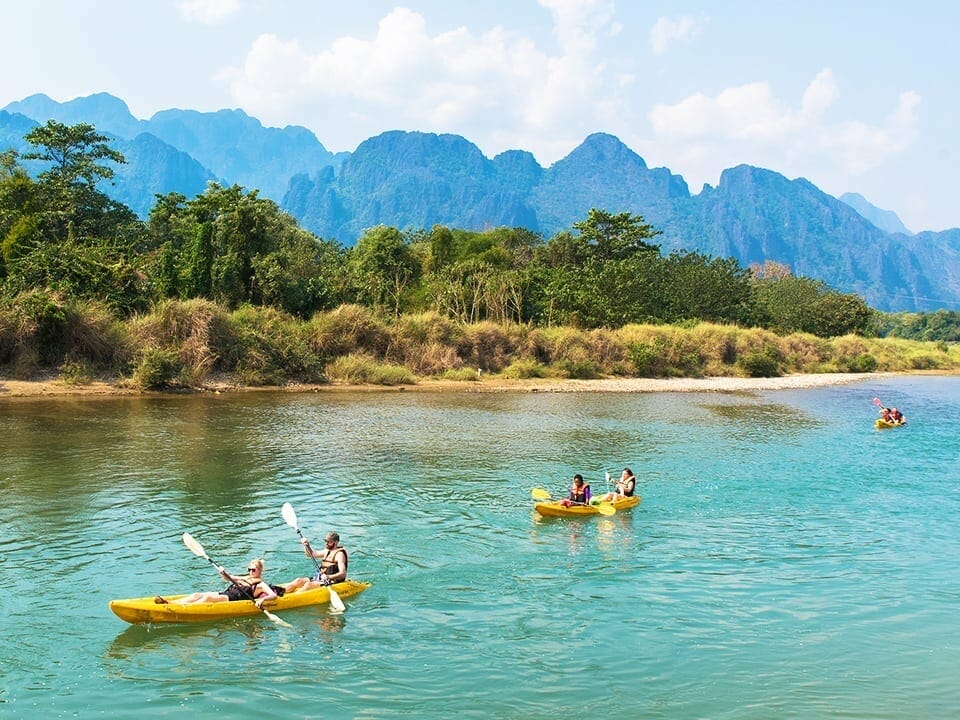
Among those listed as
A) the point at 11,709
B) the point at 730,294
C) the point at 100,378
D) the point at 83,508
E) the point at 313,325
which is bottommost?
the point at 11,709

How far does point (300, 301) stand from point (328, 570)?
35812mm


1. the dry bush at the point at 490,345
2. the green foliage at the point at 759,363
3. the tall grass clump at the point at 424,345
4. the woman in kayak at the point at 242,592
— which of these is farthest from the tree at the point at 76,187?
the green foliage at the point at 759,363

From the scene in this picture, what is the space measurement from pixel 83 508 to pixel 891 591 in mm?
18002

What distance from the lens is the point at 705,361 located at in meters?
59.4

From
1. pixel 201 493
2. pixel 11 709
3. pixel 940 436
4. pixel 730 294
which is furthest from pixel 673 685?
pixel 730 294

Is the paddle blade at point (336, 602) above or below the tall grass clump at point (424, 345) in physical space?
below

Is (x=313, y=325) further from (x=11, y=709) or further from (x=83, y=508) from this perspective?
(x=11, y=709)

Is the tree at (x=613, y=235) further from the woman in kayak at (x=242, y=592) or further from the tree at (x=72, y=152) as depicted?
the woman in kayak at (x=242, y=592)

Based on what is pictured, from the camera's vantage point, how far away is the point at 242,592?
13.9 meters

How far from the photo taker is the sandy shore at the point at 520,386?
3750 cm

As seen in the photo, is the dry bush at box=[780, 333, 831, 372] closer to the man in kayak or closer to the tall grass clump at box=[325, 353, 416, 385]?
the tall grass clump at box=[325, 353, 416, 385]

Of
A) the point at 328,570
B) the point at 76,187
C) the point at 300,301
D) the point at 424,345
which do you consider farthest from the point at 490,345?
the point at 328,570

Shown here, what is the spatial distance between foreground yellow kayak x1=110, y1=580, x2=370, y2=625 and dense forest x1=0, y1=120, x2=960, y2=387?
91.0 feet

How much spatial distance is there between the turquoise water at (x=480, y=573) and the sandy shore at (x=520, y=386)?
6081mm
